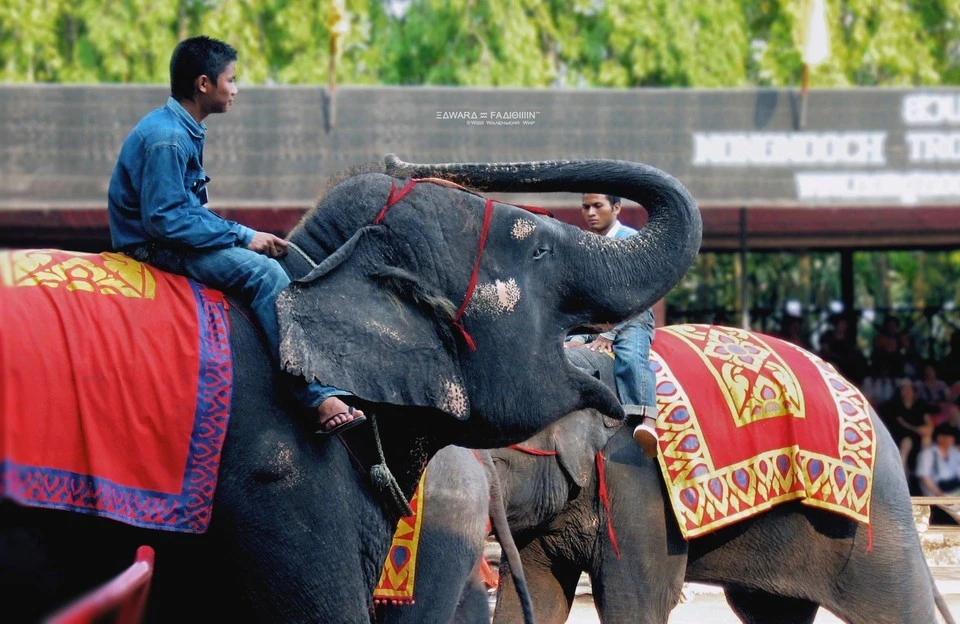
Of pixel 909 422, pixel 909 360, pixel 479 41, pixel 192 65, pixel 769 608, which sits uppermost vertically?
pixel 192 65

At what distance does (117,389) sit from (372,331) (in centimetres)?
65

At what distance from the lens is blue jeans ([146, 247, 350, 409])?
3.66 m

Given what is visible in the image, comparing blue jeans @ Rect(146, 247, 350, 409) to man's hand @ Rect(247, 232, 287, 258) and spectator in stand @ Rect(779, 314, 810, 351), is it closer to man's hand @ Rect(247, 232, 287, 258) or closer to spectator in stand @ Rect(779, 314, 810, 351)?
man's hand @ Rect(247, 232, 287, 258)

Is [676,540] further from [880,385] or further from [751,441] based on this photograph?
[880,385]

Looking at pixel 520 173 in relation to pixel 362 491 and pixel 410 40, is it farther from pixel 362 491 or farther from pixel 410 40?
pixel 410 40

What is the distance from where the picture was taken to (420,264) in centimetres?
383

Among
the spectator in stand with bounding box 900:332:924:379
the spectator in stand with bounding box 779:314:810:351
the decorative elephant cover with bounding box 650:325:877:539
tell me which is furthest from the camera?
the spectator in stand with bounding box 900:332:924:379

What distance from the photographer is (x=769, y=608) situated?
260 inches

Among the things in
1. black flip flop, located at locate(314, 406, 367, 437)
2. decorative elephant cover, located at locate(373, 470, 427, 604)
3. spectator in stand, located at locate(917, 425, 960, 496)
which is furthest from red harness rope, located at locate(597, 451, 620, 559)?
spectator in stand, located at locate(917, 425, 960, 496)

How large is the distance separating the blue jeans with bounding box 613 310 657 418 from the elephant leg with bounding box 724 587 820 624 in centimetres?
117

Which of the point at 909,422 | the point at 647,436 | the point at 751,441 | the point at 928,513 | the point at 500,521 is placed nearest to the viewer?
the point at 500,521

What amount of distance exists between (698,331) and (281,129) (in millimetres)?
6517

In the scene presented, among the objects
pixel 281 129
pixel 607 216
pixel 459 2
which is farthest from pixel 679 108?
pixel 459 2

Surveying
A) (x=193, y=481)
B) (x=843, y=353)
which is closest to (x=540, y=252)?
(x=193, y=481)
